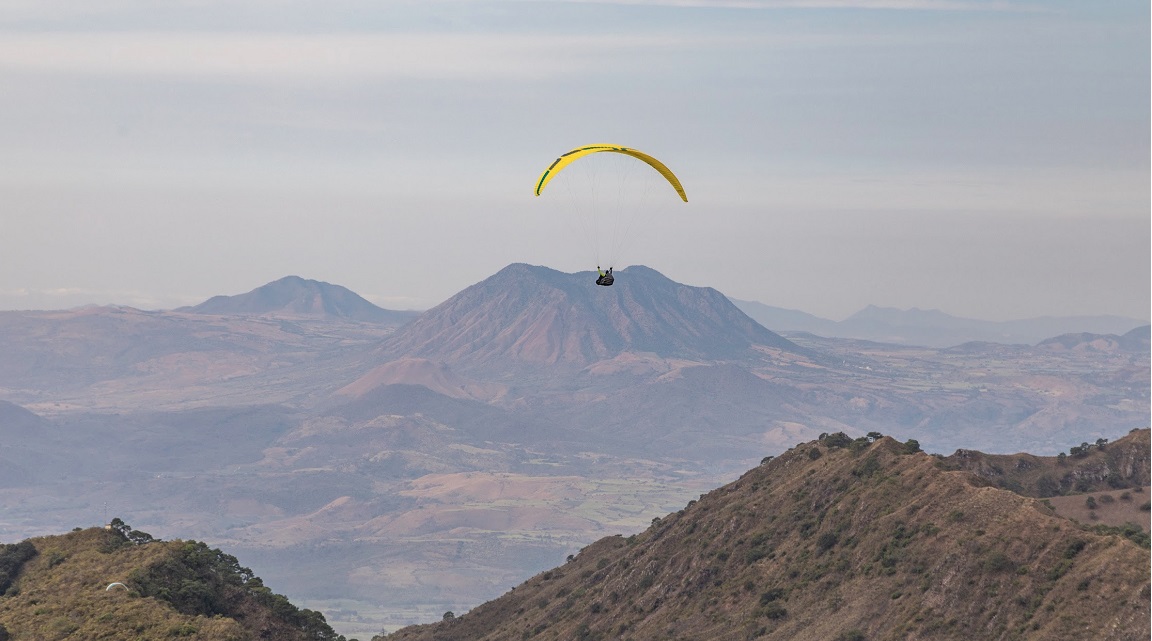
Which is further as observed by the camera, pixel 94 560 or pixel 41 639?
pixel 94 560

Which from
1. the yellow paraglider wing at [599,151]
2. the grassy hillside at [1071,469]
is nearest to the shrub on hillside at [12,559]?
the yellow paraglider wing at [599,151]

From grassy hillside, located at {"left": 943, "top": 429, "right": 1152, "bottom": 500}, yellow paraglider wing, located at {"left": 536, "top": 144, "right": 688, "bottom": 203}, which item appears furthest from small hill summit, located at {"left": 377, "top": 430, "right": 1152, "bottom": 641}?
yellow paraglider wing, located at {"left": 536, "top": 144, "right": 688, "bottom": 203}

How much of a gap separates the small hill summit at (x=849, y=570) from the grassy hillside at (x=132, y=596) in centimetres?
3542

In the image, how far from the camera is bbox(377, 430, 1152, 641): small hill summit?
270ft

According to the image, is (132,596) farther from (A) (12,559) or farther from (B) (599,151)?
(B) (599,151)

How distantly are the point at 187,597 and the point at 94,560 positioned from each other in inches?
442

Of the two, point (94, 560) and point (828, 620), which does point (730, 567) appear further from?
point (94, 560)

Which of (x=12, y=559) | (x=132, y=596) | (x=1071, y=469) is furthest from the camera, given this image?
(x=1071, y=469)

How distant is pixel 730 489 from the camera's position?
140m

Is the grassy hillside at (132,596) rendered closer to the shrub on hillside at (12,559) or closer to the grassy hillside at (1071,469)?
the shrub on hillside at (12,559)

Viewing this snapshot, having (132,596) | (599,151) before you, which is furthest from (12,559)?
(599,151)

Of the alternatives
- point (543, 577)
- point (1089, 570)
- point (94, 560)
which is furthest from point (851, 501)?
point (94, 560)

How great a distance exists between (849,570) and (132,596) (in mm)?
53632

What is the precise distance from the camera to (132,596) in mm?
76875
